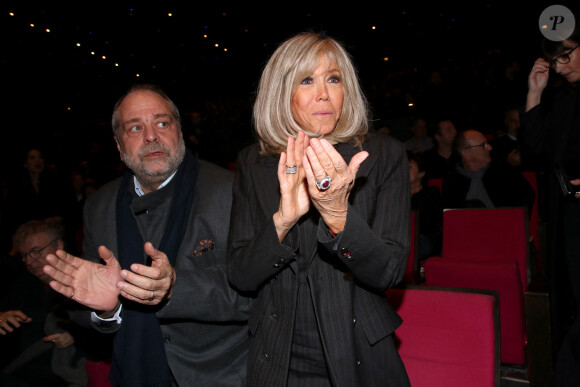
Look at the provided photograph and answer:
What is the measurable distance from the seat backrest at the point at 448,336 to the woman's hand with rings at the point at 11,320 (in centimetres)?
224

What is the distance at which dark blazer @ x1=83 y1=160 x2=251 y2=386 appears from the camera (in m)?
1.28

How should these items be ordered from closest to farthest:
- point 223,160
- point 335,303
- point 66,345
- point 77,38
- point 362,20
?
point 335,303, point 66,345, point 223,160, point 77,38, point 362,20

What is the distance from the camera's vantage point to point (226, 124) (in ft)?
31.5

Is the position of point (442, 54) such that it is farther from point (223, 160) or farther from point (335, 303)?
point (335, 303)

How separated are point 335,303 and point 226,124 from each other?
351 inches

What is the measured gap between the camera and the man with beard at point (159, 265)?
1269 millimetres

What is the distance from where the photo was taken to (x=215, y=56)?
13398 millimetres

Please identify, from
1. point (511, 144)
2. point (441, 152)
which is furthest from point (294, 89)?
point (441, 152)

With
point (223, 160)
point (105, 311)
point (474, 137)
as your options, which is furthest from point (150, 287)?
point (223, 160)

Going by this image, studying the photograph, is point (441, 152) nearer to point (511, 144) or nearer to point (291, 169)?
point (511, 144)

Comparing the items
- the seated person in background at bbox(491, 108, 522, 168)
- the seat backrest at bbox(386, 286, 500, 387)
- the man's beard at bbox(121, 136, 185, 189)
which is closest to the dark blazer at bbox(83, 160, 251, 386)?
the man's beard at bbox(121, 136, 185, 189)

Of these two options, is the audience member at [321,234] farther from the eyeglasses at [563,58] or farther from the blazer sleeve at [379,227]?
the eyeglasses at [563,58]

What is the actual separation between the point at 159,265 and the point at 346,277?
545 millimetres

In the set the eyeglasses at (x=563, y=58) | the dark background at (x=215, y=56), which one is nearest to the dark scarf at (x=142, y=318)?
the eyeglasses at (x=563, y=58)
